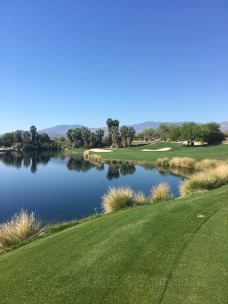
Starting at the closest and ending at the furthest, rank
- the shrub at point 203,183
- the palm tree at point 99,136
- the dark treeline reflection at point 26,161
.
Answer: the shrub at point 203,183
the dark treeline reflection at point 26,161
the palm tree at point 99,136

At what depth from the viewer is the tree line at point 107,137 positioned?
11581 centimetres

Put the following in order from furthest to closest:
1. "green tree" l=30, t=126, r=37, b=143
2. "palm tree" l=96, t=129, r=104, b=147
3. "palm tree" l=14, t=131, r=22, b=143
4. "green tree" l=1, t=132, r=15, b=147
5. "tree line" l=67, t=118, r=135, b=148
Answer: "green tree" l=1, t=132, r=15, b=147 < "palm tree" l=14, t=131, r=22, b=143 < "green tree" l=30, t=126, r=37, b=143 < "palm tree" l=96, t=129, r=104, b=147 < "tree line" l=67, t=118, r=135, b=148

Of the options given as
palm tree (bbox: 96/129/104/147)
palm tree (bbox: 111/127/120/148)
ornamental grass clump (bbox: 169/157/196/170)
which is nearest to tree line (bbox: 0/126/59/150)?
palm tree (bbox: 96/129/104/147)

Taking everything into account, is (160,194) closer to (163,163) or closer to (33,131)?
(163,163)

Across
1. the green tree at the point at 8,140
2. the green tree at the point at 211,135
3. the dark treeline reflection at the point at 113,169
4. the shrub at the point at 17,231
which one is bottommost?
the dark treeline reflection at the point at 113,169

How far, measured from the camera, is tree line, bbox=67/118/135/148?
11581 centimetres

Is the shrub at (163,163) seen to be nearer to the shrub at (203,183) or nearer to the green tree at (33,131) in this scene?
the shrub at (203,183)

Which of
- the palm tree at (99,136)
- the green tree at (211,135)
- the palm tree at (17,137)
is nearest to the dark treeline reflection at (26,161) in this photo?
the palm tree at (99,136)

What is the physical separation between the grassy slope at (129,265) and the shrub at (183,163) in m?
39.4

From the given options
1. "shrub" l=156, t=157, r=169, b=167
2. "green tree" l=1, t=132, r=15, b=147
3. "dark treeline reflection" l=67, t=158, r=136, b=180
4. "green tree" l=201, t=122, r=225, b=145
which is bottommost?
"dark treeline reflection" l=67, t=158, r=136, b=180

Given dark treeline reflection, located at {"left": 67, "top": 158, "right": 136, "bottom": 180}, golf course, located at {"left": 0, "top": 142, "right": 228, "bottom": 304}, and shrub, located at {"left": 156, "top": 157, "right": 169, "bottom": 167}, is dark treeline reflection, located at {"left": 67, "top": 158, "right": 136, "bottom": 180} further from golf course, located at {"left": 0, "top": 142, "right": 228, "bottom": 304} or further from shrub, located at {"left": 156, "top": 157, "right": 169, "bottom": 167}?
golf course, located at {"left": 0, "top": 142, "right": 228, "bottom": 304}

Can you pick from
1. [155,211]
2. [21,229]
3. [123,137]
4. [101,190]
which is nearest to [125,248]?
[155,211]

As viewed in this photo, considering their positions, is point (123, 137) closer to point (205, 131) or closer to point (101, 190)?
point (205, 131)

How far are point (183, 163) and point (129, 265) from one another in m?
44.7
